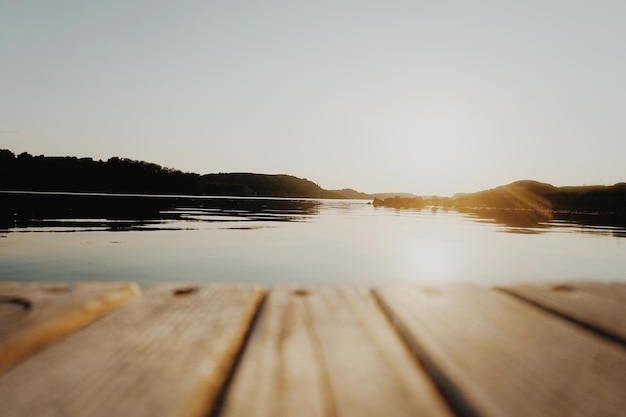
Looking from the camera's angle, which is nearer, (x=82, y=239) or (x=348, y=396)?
(x=348, y=396)

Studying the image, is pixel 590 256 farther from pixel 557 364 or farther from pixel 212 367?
pixel 212 367

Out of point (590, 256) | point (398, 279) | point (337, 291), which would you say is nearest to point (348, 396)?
point (337, 291)

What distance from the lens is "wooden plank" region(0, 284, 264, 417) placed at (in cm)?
83

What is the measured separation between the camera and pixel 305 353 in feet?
3.72

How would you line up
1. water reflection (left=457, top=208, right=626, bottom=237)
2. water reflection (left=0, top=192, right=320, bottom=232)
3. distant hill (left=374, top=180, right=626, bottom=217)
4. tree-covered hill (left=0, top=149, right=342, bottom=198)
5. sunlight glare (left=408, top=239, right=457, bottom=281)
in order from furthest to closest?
tree-covered hill (left=0, top=149, right=342, bottom=198) → distant hill (left=374, top=180, right=626, bottom=217) → water reflection (left=457, top=208, right=626, bottom=237) → water reflection (left=0, top=192, right=320, bottom=232) → sunlight glare (left=408, top=239, right=457, bottom=281)

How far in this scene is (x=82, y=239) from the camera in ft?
40.7

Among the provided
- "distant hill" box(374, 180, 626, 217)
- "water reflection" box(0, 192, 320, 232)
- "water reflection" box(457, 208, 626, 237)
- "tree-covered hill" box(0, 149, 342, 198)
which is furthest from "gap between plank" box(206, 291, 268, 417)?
"tree-covered hill" box(0, 149, 342, 198)

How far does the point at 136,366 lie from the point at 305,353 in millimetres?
494

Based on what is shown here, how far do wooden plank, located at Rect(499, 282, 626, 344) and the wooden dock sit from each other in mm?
10

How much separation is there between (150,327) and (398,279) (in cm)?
741

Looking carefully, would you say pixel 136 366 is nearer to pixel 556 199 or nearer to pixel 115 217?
pixel 115 217

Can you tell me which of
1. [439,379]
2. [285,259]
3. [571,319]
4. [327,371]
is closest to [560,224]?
[285,259]

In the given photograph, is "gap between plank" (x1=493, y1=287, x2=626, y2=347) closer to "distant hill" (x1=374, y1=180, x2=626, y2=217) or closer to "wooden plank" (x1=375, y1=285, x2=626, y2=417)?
"wooden plank" (x1=375, y1=285, x2=626, y2=417)

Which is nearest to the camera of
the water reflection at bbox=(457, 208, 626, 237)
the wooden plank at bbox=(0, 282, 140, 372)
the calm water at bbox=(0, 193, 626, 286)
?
the wooden plank at bbox=(0, 282, 140, 372)
